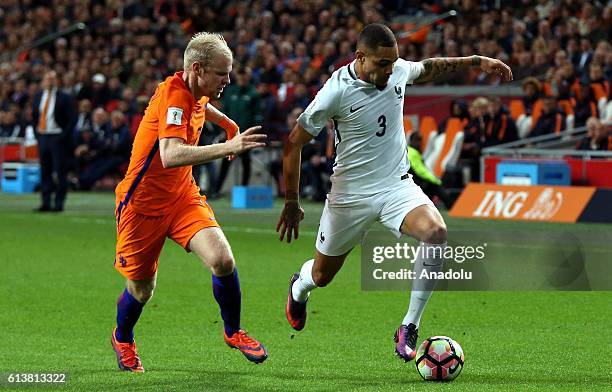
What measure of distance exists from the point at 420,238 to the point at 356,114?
0.90 meters

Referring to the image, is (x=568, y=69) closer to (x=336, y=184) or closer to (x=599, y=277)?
(x=599, y=277)

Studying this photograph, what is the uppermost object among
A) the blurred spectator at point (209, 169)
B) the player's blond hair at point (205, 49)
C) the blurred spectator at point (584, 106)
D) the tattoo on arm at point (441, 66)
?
the player's blond hair at point (205, 49)

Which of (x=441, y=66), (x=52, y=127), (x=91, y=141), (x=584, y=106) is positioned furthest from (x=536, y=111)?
(x=441, y=66)

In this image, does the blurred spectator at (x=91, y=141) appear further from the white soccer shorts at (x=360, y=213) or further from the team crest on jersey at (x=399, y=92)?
the team crest on jersey at (x=399, y=92)

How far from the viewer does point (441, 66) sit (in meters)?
9.11

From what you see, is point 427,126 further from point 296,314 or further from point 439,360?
point 439,360

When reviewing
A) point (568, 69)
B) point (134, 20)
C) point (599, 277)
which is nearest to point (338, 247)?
point (599, 277)

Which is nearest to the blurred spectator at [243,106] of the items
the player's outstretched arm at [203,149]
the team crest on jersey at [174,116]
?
the team crest on jersey at [174,116]

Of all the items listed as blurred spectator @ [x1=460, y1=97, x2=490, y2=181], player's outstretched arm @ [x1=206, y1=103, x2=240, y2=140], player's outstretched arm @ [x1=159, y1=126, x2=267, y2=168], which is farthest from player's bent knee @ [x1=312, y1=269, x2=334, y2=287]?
blurred spectator @ [x1=460, y1=97, x2=490, y2=181]

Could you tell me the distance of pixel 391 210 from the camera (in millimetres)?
8711

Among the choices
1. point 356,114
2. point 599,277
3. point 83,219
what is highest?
point 356,114

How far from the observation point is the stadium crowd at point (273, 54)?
76.1ft

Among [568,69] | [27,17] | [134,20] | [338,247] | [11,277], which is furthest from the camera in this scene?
[27,17]

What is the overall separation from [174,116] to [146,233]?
88cm
